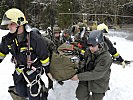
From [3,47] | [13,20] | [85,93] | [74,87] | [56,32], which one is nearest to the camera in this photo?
[13,20]

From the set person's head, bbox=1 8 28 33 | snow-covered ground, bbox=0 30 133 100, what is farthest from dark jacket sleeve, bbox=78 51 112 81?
snow-covered ground, bbox=0 30 133 100

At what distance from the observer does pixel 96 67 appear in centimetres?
414

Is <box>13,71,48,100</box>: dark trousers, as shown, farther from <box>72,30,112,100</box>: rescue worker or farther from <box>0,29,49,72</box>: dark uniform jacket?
<box>72,30,112,100</box>: rescue worker

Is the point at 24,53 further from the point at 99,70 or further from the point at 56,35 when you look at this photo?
the point at 56,35

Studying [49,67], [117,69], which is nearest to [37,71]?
[49,67]

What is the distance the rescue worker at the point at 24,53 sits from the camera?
3973 mm

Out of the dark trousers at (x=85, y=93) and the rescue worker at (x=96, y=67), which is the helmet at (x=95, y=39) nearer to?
the rescue worker at (x=96, y=67)

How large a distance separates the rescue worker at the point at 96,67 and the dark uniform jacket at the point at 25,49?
0.59m

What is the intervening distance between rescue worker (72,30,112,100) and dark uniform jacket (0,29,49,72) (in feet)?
1.93

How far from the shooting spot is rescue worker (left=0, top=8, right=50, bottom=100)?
3.97 m

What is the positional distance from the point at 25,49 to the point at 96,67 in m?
1.08

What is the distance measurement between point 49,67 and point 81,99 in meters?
0.79

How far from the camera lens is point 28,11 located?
40375 mm

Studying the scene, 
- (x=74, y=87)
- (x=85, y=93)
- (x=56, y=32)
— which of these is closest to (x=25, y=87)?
(x=85, y=93)
